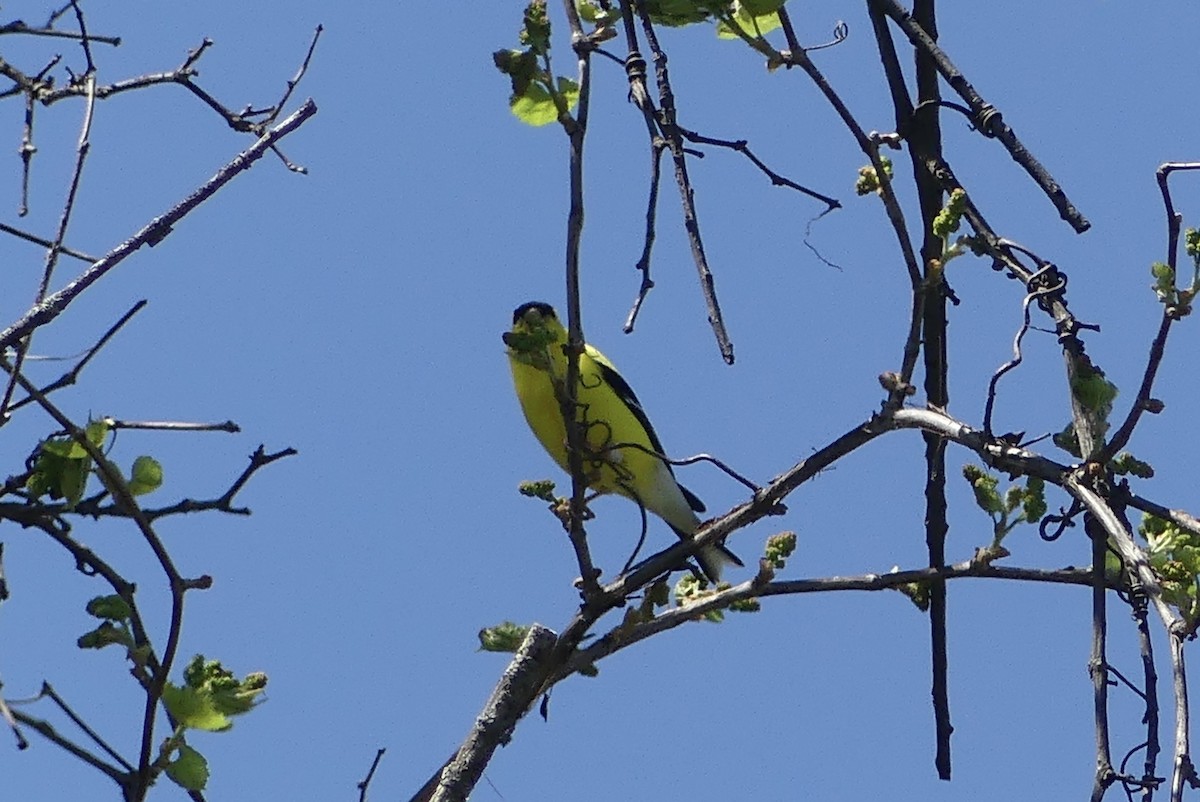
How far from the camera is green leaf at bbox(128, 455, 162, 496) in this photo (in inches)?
109

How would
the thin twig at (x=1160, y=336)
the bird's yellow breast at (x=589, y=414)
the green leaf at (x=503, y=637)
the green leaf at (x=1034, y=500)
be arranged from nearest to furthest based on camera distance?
1. the thin twig at (x=1160, y=336)
2. the green leaf at (x=1034, y=500)
3. the green leaf at (x=503, y=637)
4. the bird's yellow breast at (x=589, y=414)

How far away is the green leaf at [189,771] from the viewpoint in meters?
2.37

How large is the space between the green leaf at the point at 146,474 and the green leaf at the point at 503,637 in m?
0.77

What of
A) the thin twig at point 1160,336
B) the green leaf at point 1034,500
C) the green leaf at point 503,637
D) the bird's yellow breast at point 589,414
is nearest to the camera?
the thin twig at point 1160,336

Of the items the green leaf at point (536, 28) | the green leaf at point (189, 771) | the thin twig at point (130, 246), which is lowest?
the green leaf at point (189, 771)

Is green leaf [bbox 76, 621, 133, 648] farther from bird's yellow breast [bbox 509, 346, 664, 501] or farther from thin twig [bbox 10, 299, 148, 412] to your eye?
bird's yellow breast [bbox 509, 346, 664, 501]

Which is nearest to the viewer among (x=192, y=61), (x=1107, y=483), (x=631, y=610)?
(x=1107, y=483)

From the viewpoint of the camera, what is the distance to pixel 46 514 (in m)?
2.71

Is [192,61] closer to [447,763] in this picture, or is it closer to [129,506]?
[129,506]

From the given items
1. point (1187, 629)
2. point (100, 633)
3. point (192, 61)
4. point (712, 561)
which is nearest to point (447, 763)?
point (100, 633)

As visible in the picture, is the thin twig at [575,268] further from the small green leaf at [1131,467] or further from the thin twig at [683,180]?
the small green leaf at [1131,467]

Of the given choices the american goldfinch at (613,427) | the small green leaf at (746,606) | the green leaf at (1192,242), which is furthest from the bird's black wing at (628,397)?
the green leaf at (1192,242)

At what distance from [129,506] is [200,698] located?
38 cm

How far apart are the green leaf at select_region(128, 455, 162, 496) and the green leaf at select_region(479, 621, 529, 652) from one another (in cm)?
77
